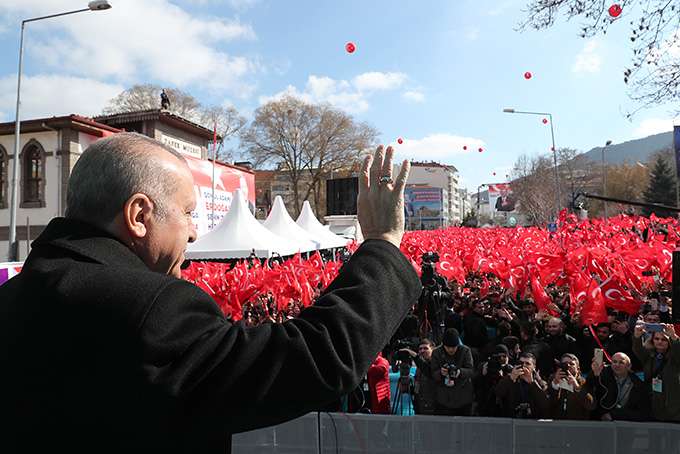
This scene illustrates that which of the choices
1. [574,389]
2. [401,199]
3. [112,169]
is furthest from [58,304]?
[574,389]

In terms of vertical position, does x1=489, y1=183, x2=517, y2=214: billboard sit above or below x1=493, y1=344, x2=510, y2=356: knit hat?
above

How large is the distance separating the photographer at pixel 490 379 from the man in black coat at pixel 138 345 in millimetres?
5334

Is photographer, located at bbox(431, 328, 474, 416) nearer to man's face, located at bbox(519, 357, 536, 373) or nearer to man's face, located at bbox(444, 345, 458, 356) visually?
man's face, located at bbox(444, 345, 458, 356)

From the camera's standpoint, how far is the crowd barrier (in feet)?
15.7

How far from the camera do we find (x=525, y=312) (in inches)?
320

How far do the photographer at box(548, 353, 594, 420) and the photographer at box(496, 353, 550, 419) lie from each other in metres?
0.09

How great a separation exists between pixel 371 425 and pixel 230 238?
9.47 m

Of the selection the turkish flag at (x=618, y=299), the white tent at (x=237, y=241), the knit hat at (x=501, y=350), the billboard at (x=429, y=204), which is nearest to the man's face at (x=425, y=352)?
the knit hat at (x=501, y=350)

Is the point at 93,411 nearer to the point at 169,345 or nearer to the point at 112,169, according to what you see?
the point at 169,345

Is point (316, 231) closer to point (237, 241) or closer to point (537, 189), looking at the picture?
point (237, 241)

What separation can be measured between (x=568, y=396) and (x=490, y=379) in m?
1.01

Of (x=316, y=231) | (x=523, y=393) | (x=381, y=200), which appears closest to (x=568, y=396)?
(x=523, y=393)

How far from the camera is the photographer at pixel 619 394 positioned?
17.2ft

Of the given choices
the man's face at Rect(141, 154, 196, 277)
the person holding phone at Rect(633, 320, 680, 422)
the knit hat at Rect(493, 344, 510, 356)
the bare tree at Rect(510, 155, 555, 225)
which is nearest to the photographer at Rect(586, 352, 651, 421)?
the person holding phone at Rect(633, 320, 680, 422)
